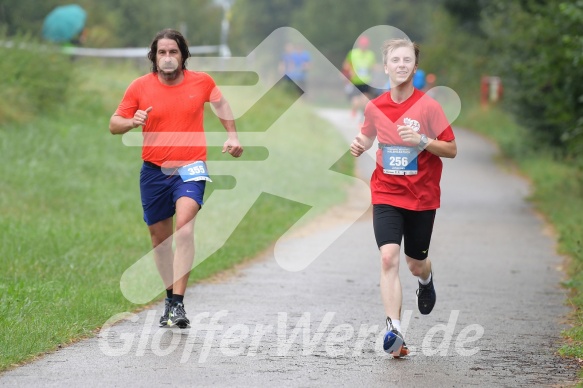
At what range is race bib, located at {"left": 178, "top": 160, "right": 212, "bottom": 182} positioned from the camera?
803cm

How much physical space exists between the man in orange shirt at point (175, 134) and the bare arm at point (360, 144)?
0.95m

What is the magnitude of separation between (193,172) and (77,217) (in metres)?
6.10

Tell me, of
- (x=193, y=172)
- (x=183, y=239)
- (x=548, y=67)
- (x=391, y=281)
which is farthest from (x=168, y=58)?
(x=548, y=67)

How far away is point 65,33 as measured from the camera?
26078mm

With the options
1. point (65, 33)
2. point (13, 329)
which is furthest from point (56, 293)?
point (65, 33)

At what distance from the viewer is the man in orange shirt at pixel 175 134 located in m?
7.96

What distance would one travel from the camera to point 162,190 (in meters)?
8.09

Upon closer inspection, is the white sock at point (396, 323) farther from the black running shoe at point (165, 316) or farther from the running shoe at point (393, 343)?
the black running shoe at point (165, 316)

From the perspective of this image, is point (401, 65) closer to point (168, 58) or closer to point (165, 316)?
point (168, 58)

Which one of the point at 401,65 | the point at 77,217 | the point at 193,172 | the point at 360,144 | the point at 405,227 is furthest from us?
the point at 77,217

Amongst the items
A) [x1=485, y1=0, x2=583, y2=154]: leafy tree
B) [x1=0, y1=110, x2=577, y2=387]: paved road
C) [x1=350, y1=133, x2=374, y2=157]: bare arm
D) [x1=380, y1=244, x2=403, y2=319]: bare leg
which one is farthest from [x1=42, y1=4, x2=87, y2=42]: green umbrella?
[x1=380, y1=244, x2=403, y2=319]: bare leg

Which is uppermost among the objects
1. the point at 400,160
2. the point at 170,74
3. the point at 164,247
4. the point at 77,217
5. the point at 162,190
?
the point at 170,74

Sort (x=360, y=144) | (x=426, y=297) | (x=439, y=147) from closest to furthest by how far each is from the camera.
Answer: (x=439, y=147), (x=360, y=144), (x=426, y=297)

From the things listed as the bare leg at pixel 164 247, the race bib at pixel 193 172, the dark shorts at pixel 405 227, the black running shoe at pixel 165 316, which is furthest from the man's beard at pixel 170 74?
the dark shorts at pixel 405 227
